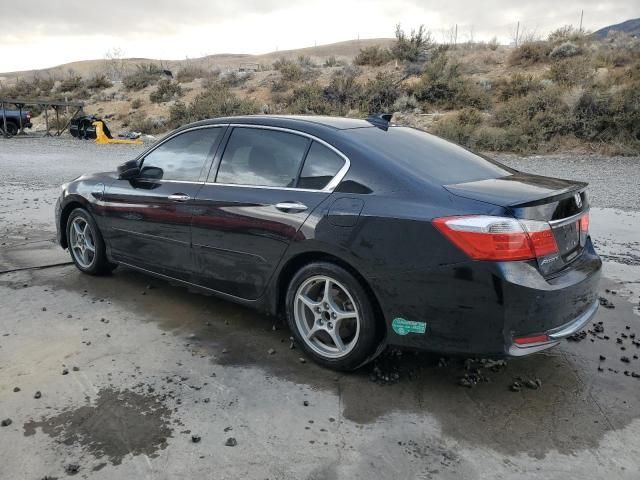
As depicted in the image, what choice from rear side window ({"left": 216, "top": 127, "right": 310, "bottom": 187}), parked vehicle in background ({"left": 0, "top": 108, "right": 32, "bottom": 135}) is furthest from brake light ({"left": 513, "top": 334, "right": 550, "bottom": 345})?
parked vehicle in background ({"left": 0, "top": 108, "right": 32, "bottom": 135})

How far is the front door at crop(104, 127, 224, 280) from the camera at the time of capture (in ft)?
14.8

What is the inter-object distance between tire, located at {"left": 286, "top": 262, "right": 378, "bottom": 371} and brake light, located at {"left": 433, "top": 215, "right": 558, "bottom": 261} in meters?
0.68

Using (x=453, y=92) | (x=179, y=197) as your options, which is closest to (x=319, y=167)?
(x=179, y=197)

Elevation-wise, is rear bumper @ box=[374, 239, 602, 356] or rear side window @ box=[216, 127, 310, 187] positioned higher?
rear side window @ box=[216, 127, 310, 187]

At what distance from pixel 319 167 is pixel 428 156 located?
733mm

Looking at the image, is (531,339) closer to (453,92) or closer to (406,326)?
(406,326)

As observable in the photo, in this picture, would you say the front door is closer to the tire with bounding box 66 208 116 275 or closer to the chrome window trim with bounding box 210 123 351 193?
the tire with bounding box 66 208 116 275

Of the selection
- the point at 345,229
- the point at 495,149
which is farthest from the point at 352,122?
the point at 495,149

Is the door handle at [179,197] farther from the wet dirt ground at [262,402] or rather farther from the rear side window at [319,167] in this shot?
the rear side window at [319,167]

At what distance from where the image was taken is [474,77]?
2344 centimetres

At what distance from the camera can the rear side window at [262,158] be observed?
13.1 feet

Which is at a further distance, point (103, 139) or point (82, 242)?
point (103, 139)

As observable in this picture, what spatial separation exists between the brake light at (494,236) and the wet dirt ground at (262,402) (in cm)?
91

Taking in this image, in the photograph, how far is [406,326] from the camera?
11.0 feet
